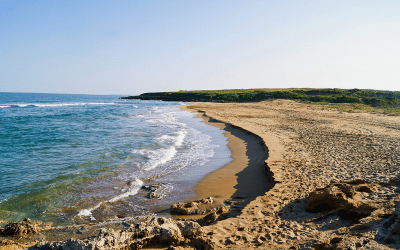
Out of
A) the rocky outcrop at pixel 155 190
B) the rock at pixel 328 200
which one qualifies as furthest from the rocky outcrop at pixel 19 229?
the rock at pixel 328 200

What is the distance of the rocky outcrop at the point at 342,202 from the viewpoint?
4480 millimetres

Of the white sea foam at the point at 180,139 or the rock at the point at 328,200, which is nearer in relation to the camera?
the rock at the point at 328,200

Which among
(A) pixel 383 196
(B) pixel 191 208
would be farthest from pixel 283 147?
(B) pixel 191 208

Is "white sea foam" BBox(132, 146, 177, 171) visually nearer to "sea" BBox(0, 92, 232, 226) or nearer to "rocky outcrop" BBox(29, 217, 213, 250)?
"sea" BBox(0, 92, 232, 226)

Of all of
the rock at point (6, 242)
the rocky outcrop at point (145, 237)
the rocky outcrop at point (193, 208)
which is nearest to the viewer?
the rocky outcrop at point (145, 237)

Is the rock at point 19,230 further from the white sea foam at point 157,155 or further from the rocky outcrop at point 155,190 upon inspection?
the white sea foam at point 157,155

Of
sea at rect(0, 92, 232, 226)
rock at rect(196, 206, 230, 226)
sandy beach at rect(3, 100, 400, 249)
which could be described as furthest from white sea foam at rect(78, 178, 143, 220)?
rock at rect(196, 206, 230, 226)

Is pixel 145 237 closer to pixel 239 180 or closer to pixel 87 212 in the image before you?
pixel 87 212

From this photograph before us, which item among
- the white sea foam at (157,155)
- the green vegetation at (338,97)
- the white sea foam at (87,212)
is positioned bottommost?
the white sea foam at (87,212)

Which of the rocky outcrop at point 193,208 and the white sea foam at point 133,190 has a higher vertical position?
the rocky outcrop at point 193,208

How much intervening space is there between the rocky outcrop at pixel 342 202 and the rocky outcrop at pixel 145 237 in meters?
2.64

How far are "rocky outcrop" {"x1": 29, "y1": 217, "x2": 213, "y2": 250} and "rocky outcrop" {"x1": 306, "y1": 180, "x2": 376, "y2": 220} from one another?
2.64m

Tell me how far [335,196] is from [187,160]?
274 inches

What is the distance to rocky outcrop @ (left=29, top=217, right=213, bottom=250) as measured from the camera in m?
3.54
